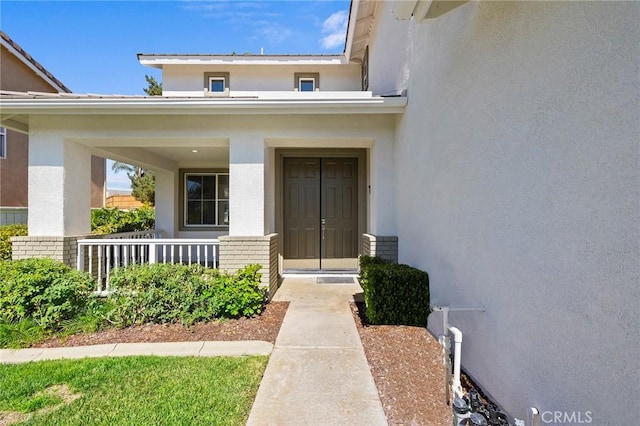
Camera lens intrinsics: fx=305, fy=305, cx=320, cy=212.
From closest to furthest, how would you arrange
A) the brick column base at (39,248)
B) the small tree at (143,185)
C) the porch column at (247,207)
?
1. the brick column base at (39,248)
2. the porch column at (247,207)
3. the small tree at (143,185)

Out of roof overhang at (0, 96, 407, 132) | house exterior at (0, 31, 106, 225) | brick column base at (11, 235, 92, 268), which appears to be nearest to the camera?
roof overhang at (0, 96, 407, 132)

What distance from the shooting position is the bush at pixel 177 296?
14.8 ft

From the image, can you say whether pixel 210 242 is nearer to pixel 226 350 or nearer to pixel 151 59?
pixel 226 350

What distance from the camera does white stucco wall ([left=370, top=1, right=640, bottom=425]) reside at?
4.92 feet

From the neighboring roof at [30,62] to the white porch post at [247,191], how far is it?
1189 centimetres

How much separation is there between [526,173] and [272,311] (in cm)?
412

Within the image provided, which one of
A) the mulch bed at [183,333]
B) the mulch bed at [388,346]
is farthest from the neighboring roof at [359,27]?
the mulch bed at [183,333]

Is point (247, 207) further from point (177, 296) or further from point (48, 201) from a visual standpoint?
point (48, 201)

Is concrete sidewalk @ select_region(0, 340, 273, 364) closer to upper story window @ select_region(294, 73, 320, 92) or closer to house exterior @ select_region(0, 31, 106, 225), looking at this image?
upper story window @ select_region(294, 73, 320, 92)

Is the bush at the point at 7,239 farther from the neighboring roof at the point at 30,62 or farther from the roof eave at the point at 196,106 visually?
the neighboring roof at the point at 30,62

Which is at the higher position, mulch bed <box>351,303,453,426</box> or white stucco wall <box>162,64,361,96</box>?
white stucco wall <box>162,64,361,96</box>

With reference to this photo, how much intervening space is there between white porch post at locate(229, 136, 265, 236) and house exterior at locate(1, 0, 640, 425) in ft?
0.10

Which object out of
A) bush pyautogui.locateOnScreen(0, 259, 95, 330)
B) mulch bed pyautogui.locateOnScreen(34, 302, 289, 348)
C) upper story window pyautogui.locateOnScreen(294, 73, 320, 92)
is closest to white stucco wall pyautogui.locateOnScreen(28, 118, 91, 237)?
bush pyautogui.locateOnScreen(0, 259, 95, 330)

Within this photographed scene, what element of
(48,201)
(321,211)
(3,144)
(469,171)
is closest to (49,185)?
(48,201)
